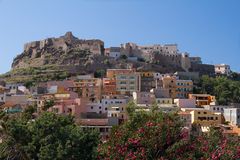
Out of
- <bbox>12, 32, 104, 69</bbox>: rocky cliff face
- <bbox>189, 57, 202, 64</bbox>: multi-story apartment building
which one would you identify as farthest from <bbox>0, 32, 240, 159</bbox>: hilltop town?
<bbox>189, 57, 202, 64</bbox>: multi-story apartment building

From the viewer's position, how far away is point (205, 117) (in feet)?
126

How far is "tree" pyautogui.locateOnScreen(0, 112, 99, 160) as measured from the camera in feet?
58.9

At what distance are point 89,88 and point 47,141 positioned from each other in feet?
95.0

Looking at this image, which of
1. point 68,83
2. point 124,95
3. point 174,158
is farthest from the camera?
point 68,83

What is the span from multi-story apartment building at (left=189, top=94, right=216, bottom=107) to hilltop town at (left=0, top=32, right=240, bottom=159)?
0.31 ft

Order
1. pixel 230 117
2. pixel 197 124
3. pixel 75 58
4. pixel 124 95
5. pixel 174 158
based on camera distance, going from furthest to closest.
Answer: pixel 75 58, pixel 124 95, pixel 230 117, pixel 197 124, pixel 174 158

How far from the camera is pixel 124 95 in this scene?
45.6 metres

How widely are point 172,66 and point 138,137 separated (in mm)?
48061

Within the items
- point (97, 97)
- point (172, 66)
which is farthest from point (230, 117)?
point (172, 66)

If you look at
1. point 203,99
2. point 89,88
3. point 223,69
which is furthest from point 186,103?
point 223,69

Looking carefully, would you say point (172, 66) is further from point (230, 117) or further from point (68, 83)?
point (230, 117)

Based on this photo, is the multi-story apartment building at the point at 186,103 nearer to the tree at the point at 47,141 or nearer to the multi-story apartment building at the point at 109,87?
the multi-story apartment building at the point at 109,87

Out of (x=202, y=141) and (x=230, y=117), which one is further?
(x=230, y=117)

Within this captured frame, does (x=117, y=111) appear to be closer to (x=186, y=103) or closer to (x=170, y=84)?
(x=186, y=103)
